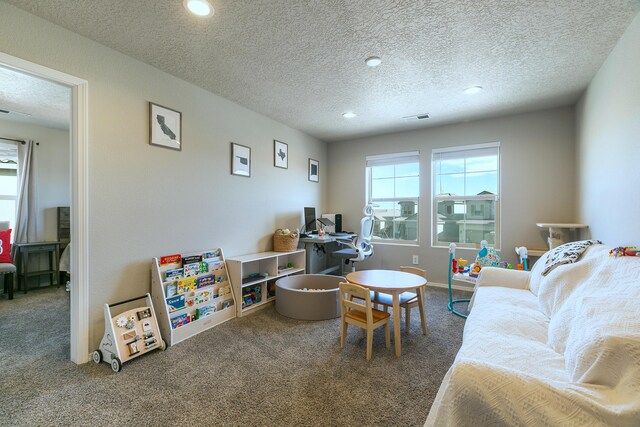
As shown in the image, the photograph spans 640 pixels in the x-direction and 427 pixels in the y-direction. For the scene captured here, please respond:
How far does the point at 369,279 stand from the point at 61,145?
5145mm

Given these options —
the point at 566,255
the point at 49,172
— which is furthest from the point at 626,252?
the point at 49,172

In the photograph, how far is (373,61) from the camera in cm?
233

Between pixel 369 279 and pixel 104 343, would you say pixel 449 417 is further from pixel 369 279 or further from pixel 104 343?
pixel 104 343

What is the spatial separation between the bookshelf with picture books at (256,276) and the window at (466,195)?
87.3 inches

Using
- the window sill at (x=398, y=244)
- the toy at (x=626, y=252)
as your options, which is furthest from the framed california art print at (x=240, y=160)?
the toy at (x=626, y=252)

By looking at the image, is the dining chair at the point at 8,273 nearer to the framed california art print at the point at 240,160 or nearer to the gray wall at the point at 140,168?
the gray wall at the point at 140,168

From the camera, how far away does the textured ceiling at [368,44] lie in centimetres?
175

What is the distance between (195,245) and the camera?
2867mm

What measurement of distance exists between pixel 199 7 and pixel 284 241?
2567 millimetres

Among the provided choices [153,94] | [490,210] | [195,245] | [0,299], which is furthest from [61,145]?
[490,210]

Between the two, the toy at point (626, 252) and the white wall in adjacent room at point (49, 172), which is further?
the white wall in adjacent room at point (49, 172)

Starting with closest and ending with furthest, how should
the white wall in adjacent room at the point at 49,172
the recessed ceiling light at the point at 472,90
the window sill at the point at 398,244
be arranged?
1. the recessed ceiling light at the point at 472,90
2. the white wall in adjacent room at the point at 49,172
3. the window sill at the point at 398,244

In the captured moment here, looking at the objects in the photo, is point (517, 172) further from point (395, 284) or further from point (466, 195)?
point (395, 284)

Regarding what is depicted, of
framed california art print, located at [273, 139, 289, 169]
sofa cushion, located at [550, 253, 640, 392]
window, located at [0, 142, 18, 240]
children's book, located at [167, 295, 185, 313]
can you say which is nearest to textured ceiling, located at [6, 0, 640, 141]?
framed california art print, located at [273, 139, 289, 169]
